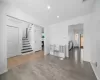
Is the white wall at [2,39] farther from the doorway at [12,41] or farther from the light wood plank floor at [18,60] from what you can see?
the doorway at [12,41]

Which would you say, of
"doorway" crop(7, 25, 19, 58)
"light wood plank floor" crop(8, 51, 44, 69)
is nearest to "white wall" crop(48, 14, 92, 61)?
"light wood plank floor" crop(8, 51, 44, 69)

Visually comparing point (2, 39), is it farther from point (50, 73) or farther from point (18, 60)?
point (50, 73)

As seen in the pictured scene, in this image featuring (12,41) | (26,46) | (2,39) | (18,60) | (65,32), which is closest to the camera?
(2,39)

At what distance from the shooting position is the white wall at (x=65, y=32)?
409 centimetres

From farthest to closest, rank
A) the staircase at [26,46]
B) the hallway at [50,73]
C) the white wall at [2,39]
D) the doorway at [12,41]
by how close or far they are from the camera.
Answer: the staircase at [26,46]
the doorway at [12,41]
the white wall at [2,39]
the hallway at [50,73]

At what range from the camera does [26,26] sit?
7.61 m

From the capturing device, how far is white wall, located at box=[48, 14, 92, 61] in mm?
4086

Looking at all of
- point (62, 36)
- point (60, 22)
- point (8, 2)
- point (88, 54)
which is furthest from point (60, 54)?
point (8, 2)

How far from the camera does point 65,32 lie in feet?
16.4

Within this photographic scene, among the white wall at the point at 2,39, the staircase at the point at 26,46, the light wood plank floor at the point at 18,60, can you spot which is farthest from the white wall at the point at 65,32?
the white wall at the point at 2,39

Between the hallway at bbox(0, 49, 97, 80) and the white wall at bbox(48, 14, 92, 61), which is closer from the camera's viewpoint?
the hallway at bbox(0, 49, 97, 80)

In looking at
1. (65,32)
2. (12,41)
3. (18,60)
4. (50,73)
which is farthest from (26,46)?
(50,73)

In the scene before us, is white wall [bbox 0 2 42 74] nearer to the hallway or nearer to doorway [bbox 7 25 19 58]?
the hallway

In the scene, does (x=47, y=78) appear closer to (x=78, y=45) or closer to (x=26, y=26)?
(x=26, y=26)
